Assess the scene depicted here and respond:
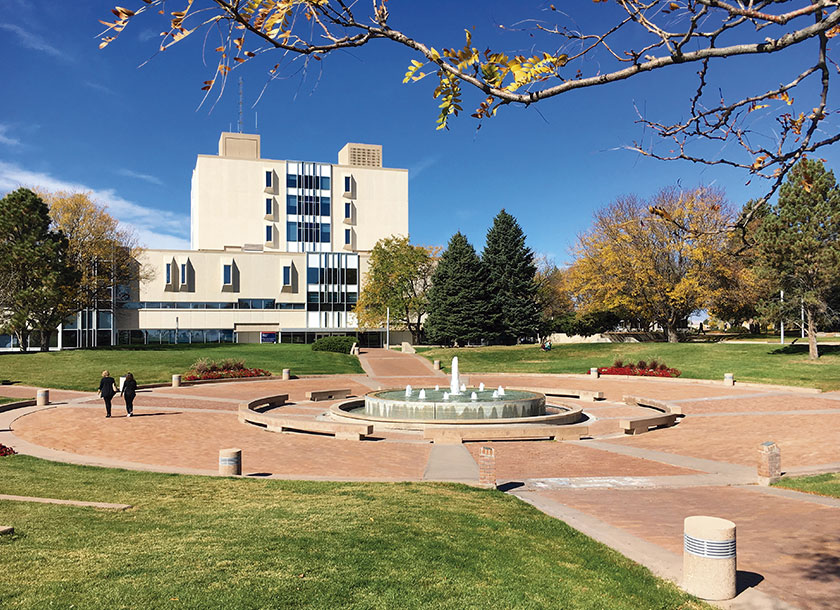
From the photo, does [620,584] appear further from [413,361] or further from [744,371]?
[413,361]

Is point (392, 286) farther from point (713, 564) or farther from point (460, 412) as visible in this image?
point (713, 564)

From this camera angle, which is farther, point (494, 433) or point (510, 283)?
point (510, 283)

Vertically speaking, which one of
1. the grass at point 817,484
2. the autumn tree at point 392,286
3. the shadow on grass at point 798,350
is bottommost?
the grass at point 817,484

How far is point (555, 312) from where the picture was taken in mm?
85938

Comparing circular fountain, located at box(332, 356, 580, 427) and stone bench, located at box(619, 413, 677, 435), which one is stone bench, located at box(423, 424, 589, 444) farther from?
stone bench, located at box(619, 413, 677, 435)

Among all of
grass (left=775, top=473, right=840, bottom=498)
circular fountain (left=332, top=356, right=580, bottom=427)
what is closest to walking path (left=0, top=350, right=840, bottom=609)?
grass (left=775, top=473, right=840, bottom=498)

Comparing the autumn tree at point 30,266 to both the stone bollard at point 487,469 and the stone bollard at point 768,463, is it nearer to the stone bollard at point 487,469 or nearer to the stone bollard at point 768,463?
the stone bollard at point 487,469

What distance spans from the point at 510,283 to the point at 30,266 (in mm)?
44399

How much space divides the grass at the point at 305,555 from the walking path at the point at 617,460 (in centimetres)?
109

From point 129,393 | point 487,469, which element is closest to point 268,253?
point 129,393

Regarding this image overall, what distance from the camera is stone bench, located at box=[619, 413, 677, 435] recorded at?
731 inches

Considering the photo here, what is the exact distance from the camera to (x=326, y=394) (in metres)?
28.5

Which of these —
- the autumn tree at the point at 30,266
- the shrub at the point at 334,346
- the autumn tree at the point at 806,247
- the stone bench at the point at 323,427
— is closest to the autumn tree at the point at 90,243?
the autumn tree at the point at 30,266

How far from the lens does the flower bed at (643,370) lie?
121 feet
